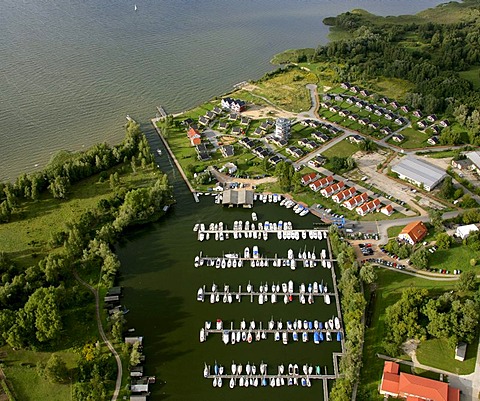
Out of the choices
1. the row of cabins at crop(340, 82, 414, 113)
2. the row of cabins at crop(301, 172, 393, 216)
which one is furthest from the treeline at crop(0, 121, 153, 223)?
the row of cabins at crop(340, 82, 414, 113)

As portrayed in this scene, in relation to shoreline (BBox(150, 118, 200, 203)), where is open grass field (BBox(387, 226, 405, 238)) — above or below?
below

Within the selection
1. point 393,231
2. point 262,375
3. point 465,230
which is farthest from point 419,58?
point 262,375

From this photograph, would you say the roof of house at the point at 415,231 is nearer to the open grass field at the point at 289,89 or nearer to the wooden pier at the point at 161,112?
the open grass field at the point at 289,89

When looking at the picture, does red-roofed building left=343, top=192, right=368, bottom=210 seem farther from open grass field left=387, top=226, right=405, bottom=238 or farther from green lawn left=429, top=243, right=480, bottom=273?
green lawn left=429, top=243, right=480, bottom=273

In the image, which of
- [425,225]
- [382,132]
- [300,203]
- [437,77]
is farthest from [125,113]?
[437,77]

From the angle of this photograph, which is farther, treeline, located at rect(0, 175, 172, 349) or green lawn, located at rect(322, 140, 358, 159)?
green lawn, located at rect(322, 140, 358, 159)

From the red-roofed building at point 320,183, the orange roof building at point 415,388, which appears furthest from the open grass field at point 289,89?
the orange roof building at point 415,388
